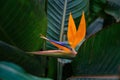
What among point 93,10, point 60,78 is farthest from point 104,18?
point 60,78

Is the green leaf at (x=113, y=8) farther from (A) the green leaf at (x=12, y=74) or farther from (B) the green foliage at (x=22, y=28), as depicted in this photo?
(A) the green leaf at (x=12, y=74)

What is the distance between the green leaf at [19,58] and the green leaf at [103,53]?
0.44 ft

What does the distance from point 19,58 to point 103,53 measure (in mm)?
235

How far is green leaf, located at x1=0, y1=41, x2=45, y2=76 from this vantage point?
0.77 m

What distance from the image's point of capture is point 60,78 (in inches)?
45.7

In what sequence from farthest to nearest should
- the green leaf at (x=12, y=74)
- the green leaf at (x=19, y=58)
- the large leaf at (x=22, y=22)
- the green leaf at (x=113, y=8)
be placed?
the green leaf at (x=113, y=8), the large leaf at (x=22, y=22), the green leaf at (x=19, y=58), the green leaf at (x=12, y=74)

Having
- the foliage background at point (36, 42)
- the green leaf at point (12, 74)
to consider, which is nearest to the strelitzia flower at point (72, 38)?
the foliage background at point (36, 42)

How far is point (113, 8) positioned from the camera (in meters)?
1.41

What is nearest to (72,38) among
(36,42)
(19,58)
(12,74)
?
(36,42)

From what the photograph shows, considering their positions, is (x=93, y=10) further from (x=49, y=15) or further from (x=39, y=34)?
(x=39, y=34)

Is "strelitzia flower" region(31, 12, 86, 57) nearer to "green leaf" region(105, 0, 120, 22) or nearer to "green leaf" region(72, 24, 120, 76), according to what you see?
"green leaf" region(72, 24, 120, 76)

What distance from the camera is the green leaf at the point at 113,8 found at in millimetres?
1370

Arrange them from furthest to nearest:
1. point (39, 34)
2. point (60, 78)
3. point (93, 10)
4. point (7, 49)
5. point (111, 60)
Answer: point (93, 10) < point (60, 78) < point (39, 34) < point (111, 60) < point (7, 49)

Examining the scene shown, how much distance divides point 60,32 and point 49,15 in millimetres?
81
